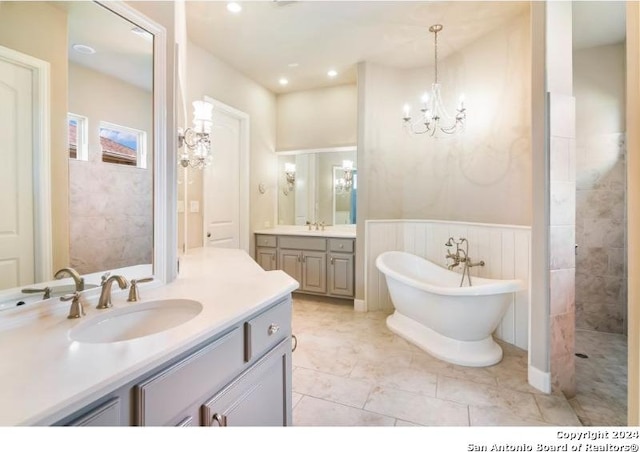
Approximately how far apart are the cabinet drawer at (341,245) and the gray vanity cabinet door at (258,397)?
→ 92.2 inches

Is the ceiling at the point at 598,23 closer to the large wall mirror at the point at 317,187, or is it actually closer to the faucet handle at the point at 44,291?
the large wall mirror at the point at 317,187

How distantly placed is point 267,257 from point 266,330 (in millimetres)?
2848

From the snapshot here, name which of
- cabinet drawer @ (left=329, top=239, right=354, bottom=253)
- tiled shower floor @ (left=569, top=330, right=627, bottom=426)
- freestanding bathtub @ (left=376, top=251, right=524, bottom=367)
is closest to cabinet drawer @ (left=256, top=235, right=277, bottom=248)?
cabinet drawer @ (left=329, top=239, right=354, bottom=253)

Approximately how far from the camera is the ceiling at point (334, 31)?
249 cm

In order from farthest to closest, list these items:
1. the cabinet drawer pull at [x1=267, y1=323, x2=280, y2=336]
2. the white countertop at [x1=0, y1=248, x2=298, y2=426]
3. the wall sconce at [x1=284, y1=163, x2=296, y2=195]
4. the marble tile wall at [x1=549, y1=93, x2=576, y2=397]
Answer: the wall sconce at [x1=284, y1=163, x2=296, y2=195], the marble tile wall at [x1=549, y1=93, x2=576, y2=397], the cabinet drawer pull at [x1=267, y1=323, x2=280, y2=336], the white countertop at [x1=0, y1=248, x2=298, y2=426]

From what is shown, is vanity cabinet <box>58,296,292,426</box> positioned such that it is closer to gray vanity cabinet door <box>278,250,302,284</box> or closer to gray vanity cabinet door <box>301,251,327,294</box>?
gray vanity cabinet door <box>301,251,327,294</box>

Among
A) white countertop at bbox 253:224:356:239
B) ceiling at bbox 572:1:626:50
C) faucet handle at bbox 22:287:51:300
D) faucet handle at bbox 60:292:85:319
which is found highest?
ceiling at bbox 572:1:626:50

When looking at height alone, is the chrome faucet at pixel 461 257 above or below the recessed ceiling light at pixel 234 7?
below

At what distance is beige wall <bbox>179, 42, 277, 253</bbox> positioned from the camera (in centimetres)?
298

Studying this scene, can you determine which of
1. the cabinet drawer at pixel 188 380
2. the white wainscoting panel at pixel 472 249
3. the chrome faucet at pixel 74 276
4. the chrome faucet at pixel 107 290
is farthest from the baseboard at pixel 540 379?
the chrome faucet at pixel 74 276

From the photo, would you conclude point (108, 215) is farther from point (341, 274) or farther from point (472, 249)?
point (472, 249)

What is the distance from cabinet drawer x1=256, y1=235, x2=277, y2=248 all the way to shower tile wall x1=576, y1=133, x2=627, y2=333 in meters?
3.35

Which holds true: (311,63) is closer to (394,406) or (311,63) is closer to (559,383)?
(394,406)
